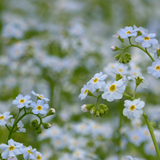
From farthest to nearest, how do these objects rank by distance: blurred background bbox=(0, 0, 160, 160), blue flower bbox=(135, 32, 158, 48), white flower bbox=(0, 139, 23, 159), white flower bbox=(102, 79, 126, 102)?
blurred background bbox=(0, 0, 160, 160) → blue flower bbox=(135, 32, 158, 48) → white flower bbox=(102, 79, 126, 102) → white flower bbox=(0, 139, 23, 159)

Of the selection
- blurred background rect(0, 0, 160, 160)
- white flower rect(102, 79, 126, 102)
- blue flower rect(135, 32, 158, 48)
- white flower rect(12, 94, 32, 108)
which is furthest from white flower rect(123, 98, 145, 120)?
blurred background rect(0, 0, 160, 160)

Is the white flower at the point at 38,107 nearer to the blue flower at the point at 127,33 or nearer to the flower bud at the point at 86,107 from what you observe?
the flower bud at the point at 86,107

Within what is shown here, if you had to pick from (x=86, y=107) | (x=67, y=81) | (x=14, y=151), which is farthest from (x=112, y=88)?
(x=67, y=81)

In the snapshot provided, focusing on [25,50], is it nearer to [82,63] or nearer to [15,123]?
[82,63]

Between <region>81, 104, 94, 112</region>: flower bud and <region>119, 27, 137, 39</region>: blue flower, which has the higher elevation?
<region>119, 27, 137, 39</region>: blue flower

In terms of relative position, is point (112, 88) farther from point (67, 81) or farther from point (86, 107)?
point (67, 81)

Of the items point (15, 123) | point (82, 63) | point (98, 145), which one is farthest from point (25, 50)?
point (15, 123)

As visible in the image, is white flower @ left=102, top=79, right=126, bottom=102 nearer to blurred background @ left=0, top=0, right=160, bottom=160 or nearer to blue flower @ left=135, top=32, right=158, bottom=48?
blue flower @ left=135, top=32, right=158, bottom=48

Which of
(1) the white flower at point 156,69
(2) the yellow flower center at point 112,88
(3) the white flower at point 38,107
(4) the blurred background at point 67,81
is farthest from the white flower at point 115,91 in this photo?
(4) the blurred background at point 67,81

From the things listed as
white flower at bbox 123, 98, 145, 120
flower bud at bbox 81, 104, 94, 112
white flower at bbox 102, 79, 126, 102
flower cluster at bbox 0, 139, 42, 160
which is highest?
flower bud at bbox 81, 104, 94, 112
